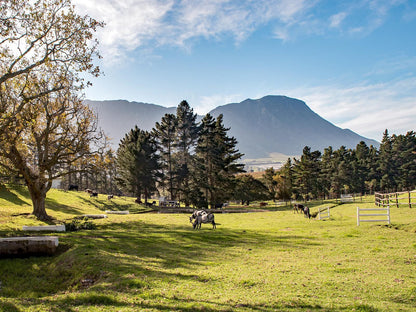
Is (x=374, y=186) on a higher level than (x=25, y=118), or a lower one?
lower

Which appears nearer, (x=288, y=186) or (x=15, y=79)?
(x=15, y=79)

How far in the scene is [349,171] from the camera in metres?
88.9

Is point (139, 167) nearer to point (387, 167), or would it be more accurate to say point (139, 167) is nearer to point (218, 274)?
point (218, 274)

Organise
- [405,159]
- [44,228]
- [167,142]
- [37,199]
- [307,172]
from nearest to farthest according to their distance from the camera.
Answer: [44,228] < [37,199] < [167,142] < [307,172] < [405,159]

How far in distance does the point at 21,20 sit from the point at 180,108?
49338 millimetres

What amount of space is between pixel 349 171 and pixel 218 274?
90.3 metres

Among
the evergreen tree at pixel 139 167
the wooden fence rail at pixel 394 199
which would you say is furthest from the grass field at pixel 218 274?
the evergreen tree at pixel 139 167

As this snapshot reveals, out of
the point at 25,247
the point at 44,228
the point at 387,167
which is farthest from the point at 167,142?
the point at 387,167

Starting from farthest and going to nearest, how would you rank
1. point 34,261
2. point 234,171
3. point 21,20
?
point 234,171 → point 21,20 → point 34,261

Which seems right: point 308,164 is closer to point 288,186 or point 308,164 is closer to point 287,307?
point 288,186

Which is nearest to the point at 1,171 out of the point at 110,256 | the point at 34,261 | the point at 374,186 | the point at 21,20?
the point at 21,20

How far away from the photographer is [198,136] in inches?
2795

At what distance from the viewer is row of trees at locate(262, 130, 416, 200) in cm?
8550

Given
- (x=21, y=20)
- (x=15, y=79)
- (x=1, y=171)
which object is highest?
(x=21, y=20)
